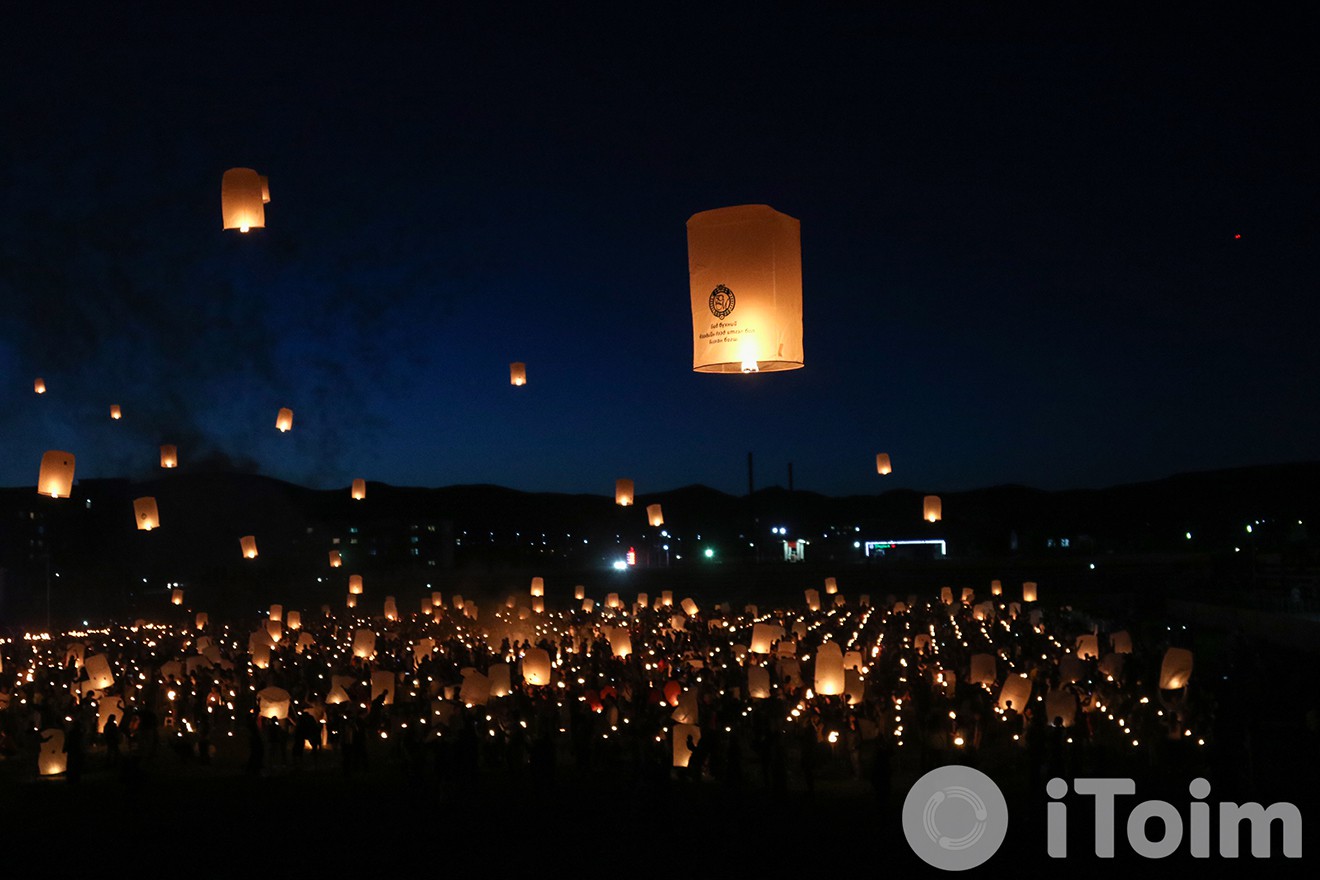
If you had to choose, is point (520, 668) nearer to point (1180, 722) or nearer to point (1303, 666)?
point (1180, 722)

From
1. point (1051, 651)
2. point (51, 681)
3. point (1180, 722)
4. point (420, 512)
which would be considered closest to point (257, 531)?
point (51, 681)

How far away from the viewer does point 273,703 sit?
13297mm

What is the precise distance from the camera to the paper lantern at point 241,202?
40.5 feet

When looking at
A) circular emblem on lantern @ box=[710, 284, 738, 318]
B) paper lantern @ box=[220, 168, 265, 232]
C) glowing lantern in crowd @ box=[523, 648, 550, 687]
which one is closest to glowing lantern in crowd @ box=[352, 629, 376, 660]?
glowing lantern in crowd @ box=[523, 648, 550, 687]

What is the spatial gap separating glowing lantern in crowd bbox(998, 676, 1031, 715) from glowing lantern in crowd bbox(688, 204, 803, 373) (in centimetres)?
523

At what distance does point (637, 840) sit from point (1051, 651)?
→ 8901 mm

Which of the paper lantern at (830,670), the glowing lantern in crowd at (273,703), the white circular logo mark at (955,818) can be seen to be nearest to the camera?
the white circular logo mark at (955,818)

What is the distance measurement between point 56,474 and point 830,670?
1090 cm

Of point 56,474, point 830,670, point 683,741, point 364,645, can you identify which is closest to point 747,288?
point 683,741

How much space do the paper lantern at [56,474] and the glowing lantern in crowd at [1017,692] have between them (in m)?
12.3

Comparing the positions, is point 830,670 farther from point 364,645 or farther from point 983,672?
point 364,645

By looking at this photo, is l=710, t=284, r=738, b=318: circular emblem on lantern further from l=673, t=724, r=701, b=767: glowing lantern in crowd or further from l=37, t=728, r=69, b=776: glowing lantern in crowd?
l=37, t=728, r=69, b=776: glowing lantern in crowd

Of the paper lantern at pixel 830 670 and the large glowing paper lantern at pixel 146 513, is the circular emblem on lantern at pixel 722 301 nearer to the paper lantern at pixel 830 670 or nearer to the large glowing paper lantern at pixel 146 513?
the paper lantern at pixel 830 670

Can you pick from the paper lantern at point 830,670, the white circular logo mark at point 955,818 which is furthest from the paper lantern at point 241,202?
the white circular logo mark at point 955,818
